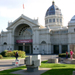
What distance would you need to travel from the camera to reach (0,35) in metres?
65.8

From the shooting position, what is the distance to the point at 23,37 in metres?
63.9

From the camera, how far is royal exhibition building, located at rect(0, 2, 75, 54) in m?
57.4

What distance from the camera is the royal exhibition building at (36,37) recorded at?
2261 inches

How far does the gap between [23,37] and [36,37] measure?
781 centimetres

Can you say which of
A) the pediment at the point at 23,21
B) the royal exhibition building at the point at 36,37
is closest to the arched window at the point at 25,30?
the royal exhibition building at the point at 36,37

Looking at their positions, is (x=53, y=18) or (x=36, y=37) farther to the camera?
(x=53, y=18)

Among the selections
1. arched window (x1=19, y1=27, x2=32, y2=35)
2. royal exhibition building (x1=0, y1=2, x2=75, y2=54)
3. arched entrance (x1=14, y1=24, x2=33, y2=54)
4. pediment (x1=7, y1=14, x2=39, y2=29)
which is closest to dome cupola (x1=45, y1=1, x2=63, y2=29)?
royal exhibition building (x1=0, y1=2, x2=75, y2=54)

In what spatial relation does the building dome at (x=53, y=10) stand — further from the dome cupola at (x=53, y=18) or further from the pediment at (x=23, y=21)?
the pediment at (x=23, y=21)

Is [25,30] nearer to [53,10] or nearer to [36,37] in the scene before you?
[36,37]

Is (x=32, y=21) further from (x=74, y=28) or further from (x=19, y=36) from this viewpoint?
(x=74, y=28)

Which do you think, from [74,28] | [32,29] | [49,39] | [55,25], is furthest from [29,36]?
[74,28]

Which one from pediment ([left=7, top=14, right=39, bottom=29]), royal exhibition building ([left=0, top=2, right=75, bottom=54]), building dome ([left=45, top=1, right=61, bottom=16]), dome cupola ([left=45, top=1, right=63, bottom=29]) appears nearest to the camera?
royal exhibition building ([left=0, top=2, right=75, bottom=54])

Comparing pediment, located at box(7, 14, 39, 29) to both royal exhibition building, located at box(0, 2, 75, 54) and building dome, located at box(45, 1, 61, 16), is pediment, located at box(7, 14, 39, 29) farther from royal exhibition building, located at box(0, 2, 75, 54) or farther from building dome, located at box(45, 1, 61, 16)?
building dome, located at box(45, 1, 61, 16)

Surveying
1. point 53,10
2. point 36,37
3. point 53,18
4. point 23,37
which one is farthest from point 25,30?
point 53,10
